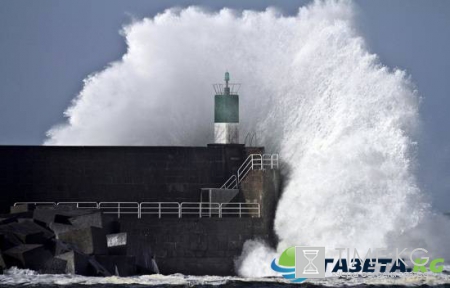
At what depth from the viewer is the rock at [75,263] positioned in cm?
3912

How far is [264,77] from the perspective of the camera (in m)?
49.2

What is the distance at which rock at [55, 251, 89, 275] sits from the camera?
39125mm

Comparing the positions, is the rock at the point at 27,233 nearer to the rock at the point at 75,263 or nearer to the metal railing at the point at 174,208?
the rock at the point at 75,263

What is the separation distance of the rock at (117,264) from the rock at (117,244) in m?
0.25

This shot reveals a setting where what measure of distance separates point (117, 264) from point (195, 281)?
6.50ft

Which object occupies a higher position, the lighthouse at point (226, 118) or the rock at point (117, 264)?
the lighthouse at point (226, 118)

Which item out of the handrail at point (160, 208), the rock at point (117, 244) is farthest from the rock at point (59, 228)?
the handrail at point (160, 208)

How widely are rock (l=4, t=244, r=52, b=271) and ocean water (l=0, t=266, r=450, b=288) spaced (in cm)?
21

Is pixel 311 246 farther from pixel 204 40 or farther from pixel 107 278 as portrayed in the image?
pixel 204 40

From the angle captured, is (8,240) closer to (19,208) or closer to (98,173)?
(19,208)

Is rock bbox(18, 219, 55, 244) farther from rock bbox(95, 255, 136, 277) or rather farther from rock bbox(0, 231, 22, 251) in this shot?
rock bbox(95, 255, 136, 277)

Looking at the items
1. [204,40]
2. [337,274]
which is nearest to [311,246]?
[337,274]

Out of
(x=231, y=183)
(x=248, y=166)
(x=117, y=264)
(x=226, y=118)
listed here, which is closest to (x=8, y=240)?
(x=117, y=264)

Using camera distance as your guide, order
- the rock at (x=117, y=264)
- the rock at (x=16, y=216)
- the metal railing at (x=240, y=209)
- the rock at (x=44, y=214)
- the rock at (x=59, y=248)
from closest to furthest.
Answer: the rock at (x=59, y=248) → the rock at (x=117, y=264) → the rock at (x=44, y=214) → the rock at (x=16, y=216) → the metal railing at (x=240, y=209)
